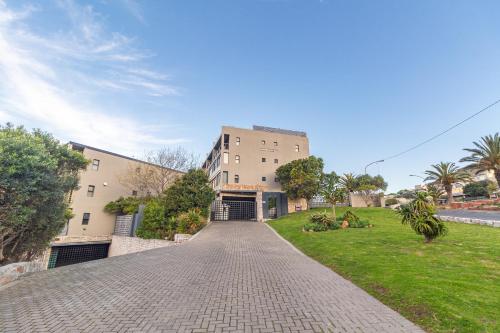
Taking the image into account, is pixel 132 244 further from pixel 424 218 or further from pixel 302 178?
pixel 424 218

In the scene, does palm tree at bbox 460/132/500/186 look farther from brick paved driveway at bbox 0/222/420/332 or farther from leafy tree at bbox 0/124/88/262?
leafy tree at bbox 0/124/88/262

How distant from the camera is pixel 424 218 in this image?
29.5 feet

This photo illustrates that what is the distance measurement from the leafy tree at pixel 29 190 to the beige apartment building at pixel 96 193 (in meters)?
14.6

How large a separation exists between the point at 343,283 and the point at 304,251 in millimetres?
4706

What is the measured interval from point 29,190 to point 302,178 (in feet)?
78.7

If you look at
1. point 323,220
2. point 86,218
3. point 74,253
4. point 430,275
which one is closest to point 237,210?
point 323,220

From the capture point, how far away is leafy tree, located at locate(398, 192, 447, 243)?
878 centimetres

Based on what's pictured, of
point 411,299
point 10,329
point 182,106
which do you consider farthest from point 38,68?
point 411,299

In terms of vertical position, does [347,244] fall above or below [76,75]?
below

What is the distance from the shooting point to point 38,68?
1066cm

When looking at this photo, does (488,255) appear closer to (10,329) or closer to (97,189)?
(10,329)

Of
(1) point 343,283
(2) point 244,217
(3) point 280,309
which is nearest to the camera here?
(3) point 280,309

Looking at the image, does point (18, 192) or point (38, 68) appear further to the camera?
point (38, 68)

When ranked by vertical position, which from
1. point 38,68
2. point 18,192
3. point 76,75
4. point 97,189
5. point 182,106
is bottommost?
point 18,192
